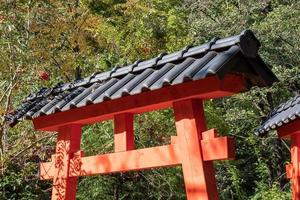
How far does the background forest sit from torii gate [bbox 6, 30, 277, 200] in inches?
59.5

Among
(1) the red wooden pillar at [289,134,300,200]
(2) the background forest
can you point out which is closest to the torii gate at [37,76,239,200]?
(2) the background forest

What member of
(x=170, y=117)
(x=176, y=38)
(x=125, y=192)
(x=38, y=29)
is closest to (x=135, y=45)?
(x=176, y=38)

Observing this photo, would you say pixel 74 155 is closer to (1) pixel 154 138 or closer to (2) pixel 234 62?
(2) pixel 234 62

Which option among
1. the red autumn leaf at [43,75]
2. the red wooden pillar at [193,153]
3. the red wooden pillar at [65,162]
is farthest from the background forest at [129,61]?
the red wooden pillar at [193,153]

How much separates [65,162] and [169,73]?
1.45 m

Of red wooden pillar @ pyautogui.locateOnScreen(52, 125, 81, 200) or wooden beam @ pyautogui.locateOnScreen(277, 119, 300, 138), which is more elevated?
wooden beam @ pyautogui.locateOnScreen(277, 119, 300, 138)

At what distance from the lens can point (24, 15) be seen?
223 inches

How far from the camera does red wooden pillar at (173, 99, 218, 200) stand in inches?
114

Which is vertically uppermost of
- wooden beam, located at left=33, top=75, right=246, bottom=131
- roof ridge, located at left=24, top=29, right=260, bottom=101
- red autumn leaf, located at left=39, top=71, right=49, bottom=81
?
red autumn leaf, located at left=39, top=71, right=49, bottom=81

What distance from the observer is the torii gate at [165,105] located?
2.86 meters

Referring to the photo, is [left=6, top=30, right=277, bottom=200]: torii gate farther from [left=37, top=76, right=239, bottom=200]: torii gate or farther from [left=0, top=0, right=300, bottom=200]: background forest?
[left=0, top=0, right=300, bottom=200]: background forest

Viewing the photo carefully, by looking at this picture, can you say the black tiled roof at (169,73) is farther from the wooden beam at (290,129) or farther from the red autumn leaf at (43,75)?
the wooden beam at (290,129)

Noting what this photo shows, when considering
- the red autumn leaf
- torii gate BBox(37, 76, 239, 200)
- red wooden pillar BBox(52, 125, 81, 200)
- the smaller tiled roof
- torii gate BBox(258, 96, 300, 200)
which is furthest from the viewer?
the red autumn leaf

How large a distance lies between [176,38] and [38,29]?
393 cm
